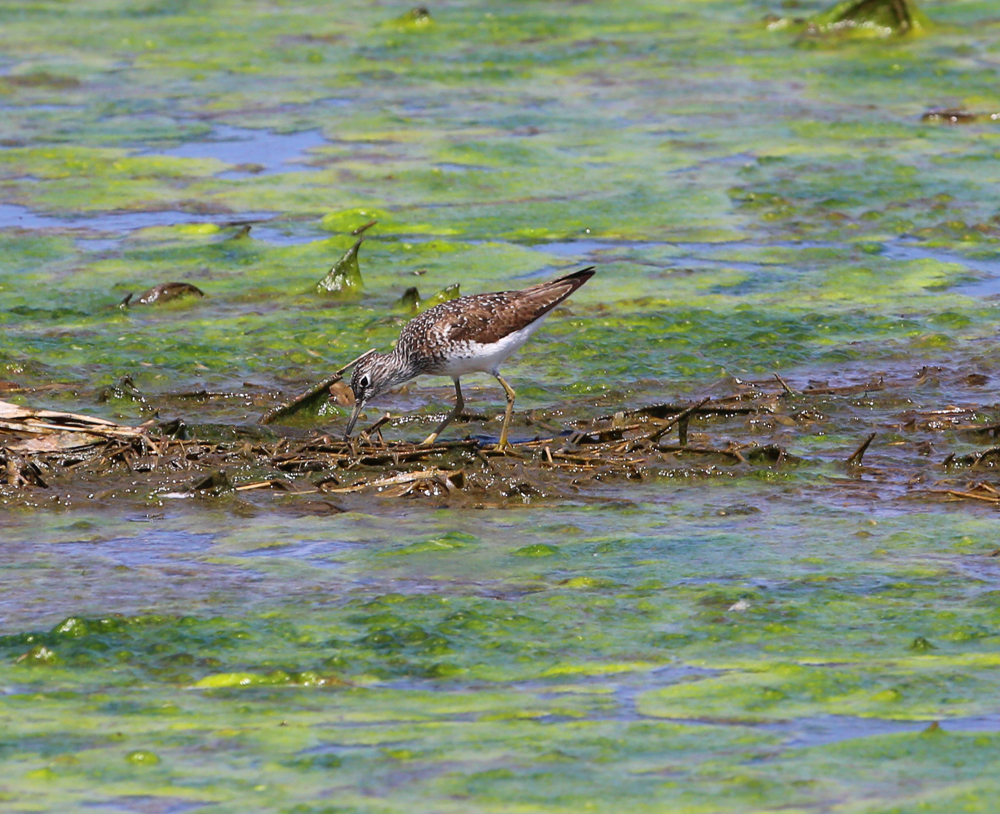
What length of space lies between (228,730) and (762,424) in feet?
13.5

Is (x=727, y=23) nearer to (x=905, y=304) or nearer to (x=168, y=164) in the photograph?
(x=168, y=164)

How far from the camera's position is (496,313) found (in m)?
8.20

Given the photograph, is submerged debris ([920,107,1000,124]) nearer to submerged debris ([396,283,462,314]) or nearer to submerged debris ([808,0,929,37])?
submerged debris ([808,0,929,37])

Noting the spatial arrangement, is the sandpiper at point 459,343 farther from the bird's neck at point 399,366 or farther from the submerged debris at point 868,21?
the submerged debris at point 868,21

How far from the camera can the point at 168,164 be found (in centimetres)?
1367

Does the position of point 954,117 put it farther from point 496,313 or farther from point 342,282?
point 496,313

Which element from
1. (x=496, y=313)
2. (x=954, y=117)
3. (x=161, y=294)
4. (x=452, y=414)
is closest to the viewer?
(x=496, y=313)

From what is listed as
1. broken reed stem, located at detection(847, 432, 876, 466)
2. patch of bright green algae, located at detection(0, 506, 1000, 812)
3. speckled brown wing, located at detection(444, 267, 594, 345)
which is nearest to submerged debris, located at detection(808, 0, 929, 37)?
speckled brown wing, located at detection(444, 267, 594, 345)

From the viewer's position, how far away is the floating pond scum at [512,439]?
16.5 feet

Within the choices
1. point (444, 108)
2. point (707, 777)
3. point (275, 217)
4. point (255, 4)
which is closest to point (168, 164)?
point (275, 217)

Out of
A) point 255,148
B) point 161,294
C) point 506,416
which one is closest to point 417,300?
point 161,294

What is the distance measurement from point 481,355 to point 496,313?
9.6 inches

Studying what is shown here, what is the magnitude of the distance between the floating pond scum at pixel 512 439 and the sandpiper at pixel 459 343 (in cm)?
33

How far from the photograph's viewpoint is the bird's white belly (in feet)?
26.5
